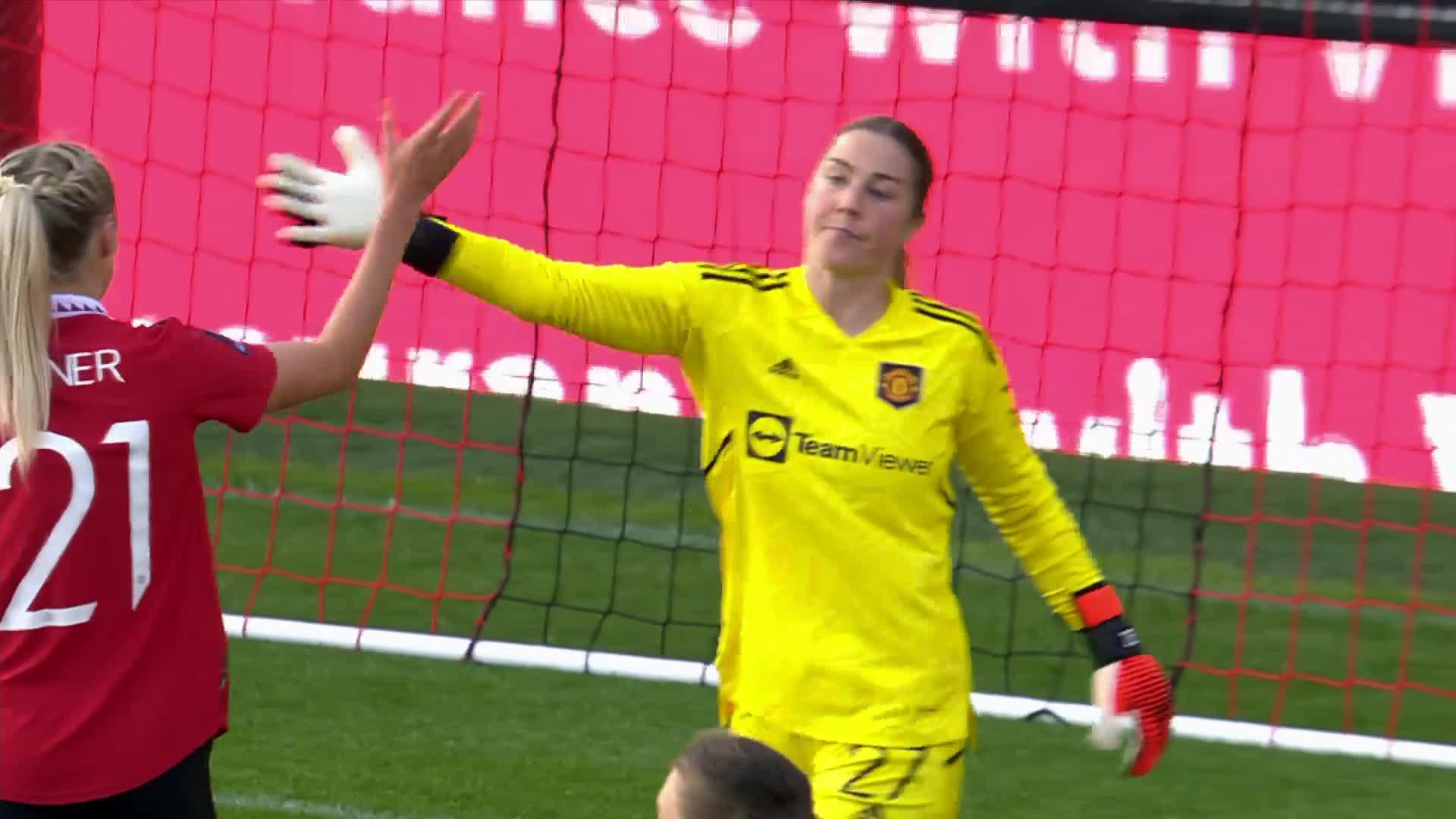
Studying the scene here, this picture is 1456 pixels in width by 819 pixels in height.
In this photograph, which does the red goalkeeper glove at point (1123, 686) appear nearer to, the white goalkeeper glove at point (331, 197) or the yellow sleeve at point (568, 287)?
the yellow sleeve at point (568, 287)

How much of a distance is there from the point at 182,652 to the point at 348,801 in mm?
2430

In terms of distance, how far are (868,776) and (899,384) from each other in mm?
616

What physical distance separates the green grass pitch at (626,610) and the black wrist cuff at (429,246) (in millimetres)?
2245

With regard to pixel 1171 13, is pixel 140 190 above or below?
below

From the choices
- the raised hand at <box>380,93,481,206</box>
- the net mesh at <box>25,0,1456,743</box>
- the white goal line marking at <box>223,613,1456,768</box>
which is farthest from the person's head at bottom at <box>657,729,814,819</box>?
the net mesh at <box>25,0,1456,743</box>

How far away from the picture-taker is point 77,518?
9.52ft

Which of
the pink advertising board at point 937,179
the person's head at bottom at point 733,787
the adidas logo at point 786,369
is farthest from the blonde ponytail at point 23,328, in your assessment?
the pink advertising board at point 937,179

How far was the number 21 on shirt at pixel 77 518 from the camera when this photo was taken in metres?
2.90

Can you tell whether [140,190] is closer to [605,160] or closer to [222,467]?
[222,467]

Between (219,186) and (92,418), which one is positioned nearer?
(92,418)

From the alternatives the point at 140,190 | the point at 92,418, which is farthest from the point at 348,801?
the point at 140,190

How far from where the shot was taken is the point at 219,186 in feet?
30.9

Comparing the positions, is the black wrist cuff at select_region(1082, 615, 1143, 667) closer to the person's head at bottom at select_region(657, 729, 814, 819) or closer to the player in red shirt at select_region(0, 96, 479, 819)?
the person's head at bottom at select_region(657, 729, 814, 819)

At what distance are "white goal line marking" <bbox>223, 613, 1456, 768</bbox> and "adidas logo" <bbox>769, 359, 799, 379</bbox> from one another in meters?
2.94
